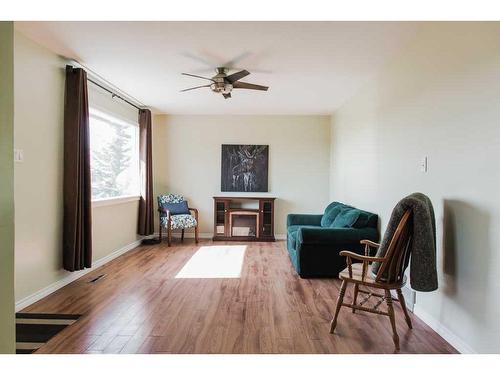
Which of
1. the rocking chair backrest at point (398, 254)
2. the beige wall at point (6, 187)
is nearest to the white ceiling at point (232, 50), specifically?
the beige wall at point (6, 187)

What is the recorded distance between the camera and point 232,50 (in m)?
3.01

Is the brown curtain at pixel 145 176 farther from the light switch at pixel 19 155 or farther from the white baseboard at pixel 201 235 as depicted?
the light switch at pixel 19 155

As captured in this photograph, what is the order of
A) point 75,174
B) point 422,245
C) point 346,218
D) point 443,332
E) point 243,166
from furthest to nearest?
point 243,166 → point 346,218 → point 75,174 → point 443,332 → point 422,245

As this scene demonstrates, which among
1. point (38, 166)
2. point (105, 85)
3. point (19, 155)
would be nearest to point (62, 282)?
point (38, 166)

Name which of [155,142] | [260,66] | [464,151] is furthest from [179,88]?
[464,151]

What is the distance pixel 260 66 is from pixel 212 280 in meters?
2.50

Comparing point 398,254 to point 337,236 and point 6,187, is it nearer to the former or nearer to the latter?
point 337,236

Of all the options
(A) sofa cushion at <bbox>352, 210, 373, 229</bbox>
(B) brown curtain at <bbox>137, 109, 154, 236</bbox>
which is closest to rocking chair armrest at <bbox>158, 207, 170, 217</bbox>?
(B) brown curtain at <bbox>137, 109, 154, 236</bbox>

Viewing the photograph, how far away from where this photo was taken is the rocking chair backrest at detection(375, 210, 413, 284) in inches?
82.2

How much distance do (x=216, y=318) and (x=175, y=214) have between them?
3.33 meters

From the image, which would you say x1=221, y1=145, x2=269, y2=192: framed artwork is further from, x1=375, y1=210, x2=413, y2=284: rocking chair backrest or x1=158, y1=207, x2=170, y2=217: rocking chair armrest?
x1=375, y1=210, x2=413, y2=284: rocking chair backrest

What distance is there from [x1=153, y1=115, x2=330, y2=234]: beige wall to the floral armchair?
413 millimetres

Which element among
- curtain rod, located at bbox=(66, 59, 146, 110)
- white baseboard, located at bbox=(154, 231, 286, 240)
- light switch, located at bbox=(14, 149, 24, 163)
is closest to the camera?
light switch, located at bbox=(14, 149, 24, 163)

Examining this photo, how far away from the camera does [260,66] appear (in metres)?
3.43
